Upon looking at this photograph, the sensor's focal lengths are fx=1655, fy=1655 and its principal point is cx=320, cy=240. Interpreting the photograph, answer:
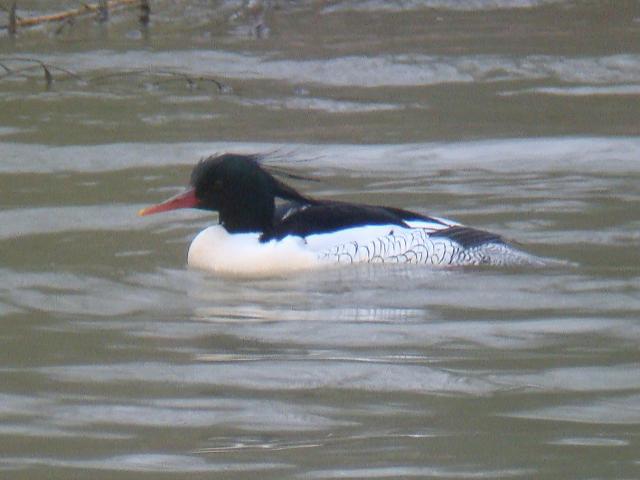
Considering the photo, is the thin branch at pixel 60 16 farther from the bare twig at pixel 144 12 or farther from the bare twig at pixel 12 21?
the bare twig at pixel 144 12

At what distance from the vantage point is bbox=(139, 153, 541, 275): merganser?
1021 centimetres

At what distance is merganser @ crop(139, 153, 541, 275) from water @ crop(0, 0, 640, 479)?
0.16 meters

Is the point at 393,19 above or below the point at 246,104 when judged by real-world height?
above

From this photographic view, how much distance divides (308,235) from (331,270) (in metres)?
0.29

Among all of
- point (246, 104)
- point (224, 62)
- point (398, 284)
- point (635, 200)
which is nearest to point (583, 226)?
point (635, 200)

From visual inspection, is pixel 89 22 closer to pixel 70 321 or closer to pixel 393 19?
pixel 393 19

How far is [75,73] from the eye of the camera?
15.9m

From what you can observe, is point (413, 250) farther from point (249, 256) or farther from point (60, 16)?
point (60, 16)

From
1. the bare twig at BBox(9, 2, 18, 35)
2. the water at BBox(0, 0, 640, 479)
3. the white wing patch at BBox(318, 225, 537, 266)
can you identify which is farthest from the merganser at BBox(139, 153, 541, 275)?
the bare twig at BBox(9, 2, 18, 35)

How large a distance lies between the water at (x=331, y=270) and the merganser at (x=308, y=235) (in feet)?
0.51

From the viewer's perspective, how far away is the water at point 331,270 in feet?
22.0

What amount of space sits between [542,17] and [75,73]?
5.11m

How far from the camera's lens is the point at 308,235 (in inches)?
407

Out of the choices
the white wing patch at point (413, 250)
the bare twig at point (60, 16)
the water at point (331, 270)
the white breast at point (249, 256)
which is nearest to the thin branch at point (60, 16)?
the bare twig at point (60, 16)
